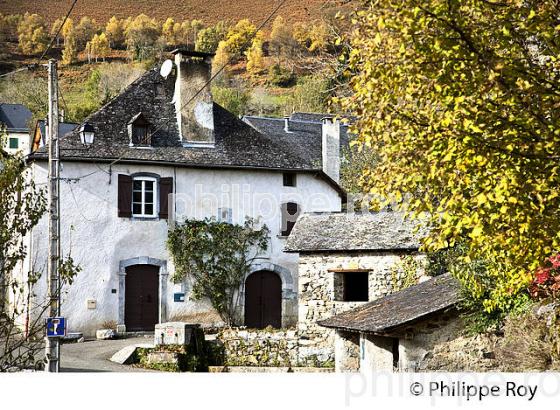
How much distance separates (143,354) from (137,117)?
24.6 feet

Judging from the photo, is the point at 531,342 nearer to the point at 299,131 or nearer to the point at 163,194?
the point at 163,194

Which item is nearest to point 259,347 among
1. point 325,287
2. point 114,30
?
point 325,287

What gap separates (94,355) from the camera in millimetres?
16719

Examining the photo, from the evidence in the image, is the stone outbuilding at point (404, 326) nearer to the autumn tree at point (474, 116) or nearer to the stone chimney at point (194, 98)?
the autumn tree at point (474, 116)

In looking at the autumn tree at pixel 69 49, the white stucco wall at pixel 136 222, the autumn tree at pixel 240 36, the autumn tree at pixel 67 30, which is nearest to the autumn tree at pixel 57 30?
the autumn tree at pixel 67 30

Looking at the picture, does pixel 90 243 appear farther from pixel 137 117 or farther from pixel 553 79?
pixel 553 79

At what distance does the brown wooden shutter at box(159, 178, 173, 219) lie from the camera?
2092 centimetres

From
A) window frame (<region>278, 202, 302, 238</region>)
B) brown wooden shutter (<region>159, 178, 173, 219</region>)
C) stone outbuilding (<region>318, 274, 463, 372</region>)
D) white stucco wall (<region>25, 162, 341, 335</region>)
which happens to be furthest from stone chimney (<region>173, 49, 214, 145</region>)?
stone outbuilding (<region>318, 274, 463, 372</region>)

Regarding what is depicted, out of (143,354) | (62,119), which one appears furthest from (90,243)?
(143,354)

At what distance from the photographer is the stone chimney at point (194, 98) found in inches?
858

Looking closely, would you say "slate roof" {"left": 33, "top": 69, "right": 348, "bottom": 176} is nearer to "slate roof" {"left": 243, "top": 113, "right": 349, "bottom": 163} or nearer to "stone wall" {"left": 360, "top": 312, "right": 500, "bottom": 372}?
"slate roof" {"left": 243, "top": 113, "right": 349, "bottom": 163}

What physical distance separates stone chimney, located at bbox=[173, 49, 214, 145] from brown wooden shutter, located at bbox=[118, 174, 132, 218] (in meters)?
2.06

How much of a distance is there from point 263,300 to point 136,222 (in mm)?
3894

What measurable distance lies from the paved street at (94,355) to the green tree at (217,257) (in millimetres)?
Result: 2394
